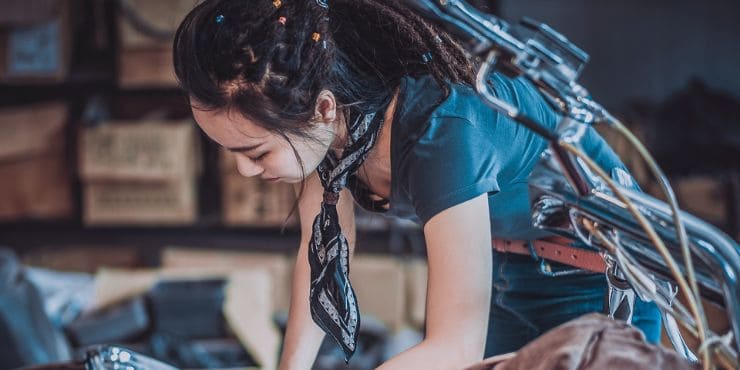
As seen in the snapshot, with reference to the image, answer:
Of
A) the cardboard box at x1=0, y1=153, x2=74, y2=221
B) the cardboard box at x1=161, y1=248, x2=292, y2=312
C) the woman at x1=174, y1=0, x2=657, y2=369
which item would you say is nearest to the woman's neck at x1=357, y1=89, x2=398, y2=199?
the woman at x1=174, y1=0, x2=657, y2=369

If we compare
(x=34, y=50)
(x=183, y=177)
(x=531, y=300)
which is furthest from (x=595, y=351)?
(x=34, y=50)

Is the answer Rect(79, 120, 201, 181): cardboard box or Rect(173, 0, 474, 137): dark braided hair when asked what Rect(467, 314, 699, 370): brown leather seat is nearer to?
Rect(173, 0, 474, 137): dark braided hair

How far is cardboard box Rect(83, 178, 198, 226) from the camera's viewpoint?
330 cm

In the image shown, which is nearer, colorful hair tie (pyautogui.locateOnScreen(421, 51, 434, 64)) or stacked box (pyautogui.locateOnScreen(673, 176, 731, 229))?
colorful hair tie (pyautogui.locateOnScreen(421, 51, 434, 64))

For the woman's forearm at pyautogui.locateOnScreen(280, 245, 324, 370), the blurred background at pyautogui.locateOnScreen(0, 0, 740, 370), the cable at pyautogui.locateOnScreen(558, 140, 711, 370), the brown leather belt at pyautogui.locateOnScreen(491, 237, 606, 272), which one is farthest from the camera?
the blurred background at pyautogui.locateOnScreen(0, 0, 740, 370)

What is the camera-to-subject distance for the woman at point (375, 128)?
3.60ft

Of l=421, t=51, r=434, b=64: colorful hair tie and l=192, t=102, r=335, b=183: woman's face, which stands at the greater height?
l=421, t=51, r=434, b=64: colorful hair tie

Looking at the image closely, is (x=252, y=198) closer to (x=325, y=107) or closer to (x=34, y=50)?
(x=34, y=50)

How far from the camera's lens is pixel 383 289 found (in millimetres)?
3293

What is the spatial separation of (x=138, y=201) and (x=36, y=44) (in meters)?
0.65

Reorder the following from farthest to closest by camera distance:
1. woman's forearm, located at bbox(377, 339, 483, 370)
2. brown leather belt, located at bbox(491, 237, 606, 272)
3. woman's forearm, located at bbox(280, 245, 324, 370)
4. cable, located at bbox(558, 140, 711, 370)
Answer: woman's forearm, located at bbox(280, 245, 324, 370)
brown leather belt, located at bbox(491, 237, 606, 272)
woman's forearm, located at bbox(377, 339, 483, 370)
cable, located at bbox(558, 140, 711, 370)

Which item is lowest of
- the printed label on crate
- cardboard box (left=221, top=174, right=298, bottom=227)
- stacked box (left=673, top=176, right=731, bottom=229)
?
cardboard box (left=221, top=174, right=298, bottom=227)

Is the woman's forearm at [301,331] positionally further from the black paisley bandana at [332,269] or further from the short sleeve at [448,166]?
the short sleeve at [448,166]

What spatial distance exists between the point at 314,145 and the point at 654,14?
271 centimetres
